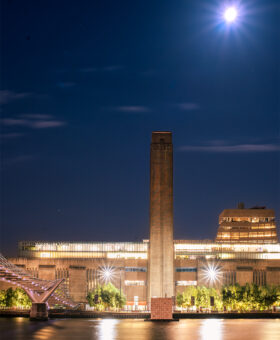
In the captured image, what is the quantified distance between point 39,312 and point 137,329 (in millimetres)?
22611

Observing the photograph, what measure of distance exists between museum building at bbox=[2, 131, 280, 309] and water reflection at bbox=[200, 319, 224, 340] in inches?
745

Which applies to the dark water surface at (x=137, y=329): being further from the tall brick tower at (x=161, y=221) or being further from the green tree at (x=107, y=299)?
the tall brick tower at (x=161, y=221)

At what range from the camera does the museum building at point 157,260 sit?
158750 millimetres

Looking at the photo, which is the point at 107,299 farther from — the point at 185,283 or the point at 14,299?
the point at 185,283

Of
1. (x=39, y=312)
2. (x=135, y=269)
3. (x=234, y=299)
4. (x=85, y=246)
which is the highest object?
(x=85, y=246)

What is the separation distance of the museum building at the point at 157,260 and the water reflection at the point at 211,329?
1893 centimetres

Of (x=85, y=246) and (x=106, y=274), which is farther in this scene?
(x=85, y=246)

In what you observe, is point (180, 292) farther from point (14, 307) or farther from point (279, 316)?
point (14, 307)

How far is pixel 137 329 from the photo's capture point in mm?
123125

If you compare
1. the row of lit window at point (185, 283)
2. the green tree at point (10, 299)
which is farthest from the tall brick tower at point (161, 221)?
the green tree at point (10, 299)

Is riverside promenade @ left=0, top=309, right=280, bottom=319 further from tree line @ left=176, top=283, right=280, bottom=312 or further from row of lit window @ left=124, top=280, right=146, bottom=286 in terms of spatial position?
row of lit window @ left=124, top=280, right=146, bottom=286

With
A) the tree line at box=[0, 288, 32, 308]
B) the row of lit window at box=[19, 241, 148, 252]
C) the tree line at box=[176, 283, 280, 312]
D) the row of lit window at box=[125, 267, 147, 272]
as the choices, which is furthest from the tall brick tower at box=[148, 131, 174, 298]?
the tree line at box=[0, 288, 32, 308]

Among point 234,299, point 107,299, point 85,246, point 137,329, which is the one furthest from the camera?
point 85,246

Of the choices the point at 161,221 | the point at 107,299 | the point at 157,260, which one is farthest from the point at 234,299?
the point at 107,299
